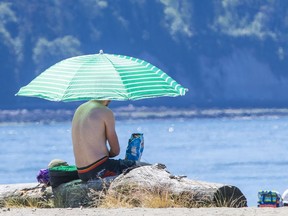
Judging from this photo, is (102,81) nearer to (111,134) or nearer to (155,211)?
(111,134)

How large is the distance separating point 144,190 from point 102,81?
44.1 inches

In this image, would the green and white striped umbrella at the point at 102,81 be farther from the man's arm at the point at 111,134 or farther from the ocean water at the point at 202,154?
the ocean water at the point at 202,154

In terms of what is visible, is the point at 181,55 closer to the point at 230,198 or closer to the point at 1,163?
the point at 1,163

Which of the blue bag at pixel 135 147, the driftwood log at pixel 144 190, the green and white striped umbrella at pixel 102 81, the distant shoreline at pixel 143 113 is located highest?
the distant shoreline at pixel 143 113

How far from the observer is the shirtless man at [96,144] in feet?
35.7

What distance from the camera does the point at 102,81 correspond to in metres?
11.1

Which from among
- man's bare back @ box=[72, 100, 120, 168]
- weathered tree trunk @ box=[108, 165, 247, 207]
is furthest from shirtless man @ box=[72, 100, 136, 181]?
weathered tree trunk @ box=[108, 165, 247, 207]

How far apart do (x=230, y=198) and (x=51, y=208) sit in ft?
4.66

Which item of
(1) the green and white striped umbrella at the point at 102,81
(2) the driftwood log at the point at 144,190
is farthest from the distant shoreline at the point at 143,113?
(2) the driftwood log at the point at 144,190

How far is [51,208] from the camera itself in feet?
34.3

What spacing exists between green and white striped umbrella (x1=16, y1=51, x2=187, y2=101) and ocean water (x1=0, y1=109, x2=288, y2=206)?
13758 mm

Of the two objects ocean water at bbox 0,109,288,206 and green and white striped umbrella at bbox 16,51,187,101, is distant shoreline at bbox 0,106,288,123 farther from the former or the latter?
green and white striped umbrella at bbox 16,51,187,101

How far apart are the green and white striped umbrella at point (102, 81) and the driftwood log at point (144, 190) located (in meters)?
0.70

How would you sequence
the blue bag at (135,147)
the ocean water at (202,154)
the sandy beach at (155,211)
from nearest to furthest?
1. the sandy beach at (155,211)
2. the blue bag at (135,147)
3. the ocean water at (202,154)
